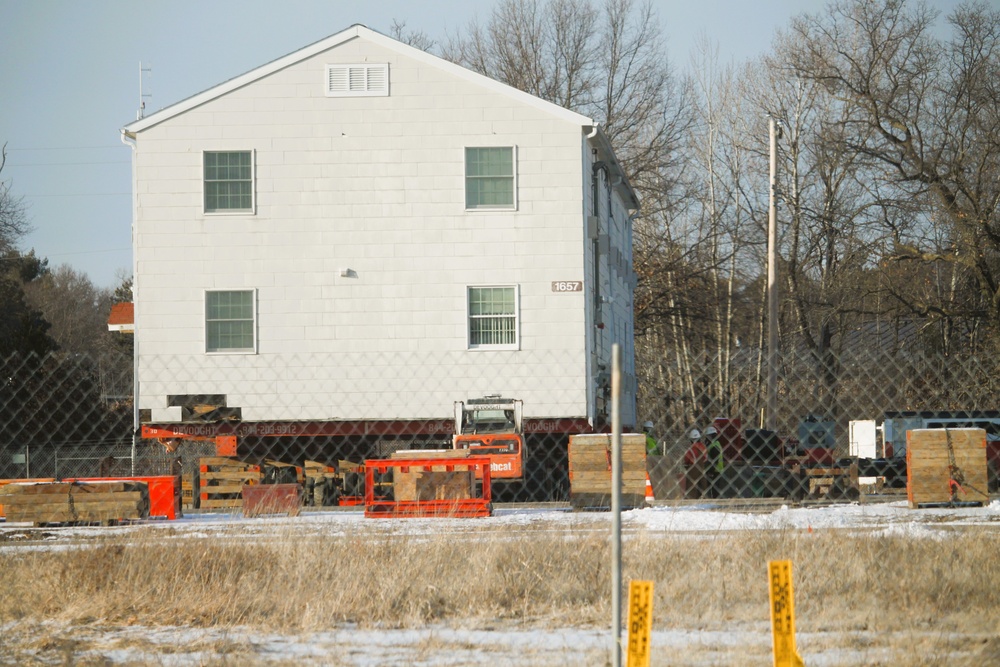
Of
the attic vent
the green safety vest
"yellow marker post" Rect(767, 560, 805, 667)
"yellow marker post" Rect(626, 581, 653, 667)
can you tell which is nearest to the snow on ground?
the green safety vest

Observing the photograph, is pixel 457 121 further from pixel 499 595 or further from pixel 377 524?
pixel 499 595

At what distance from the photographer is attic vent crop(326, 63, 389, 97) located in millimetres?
24172

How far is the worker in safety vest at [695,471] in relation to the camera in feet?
64.1

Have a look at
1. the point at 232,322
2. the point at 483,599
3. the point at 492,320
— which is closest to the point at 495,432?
the point at 492,320

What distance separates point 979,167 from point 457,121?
1432 cm

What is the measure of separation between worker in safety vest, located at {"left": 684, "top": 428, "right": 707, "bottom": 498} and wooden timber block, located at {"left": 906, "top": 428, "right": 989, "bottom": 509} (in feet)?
12.4

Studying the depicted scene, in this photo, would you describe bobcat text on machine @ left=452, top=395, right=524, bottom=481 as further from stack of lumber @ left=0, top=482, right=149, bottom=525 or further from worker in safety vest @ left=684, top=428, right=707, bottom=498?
stack of lumber @ left=0, top=482, right=149, bottom=525

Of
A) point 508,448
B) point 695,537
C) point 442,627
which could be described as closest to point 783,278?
point 508,448

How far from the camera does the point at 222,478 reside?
23.3m

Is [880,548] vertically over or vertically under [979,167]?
under

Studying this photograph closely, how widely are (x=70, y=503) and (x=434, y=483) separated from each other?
502cm

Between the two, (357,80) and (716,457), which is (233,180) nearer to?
(357,80)

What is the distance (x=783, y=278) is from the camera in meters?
45.3

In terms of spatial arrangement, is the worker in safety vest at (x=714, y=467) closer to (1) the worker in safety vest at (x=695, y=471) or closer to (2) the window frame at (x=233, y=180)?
(1) the worker in safety vest at (x=695, y=471)
